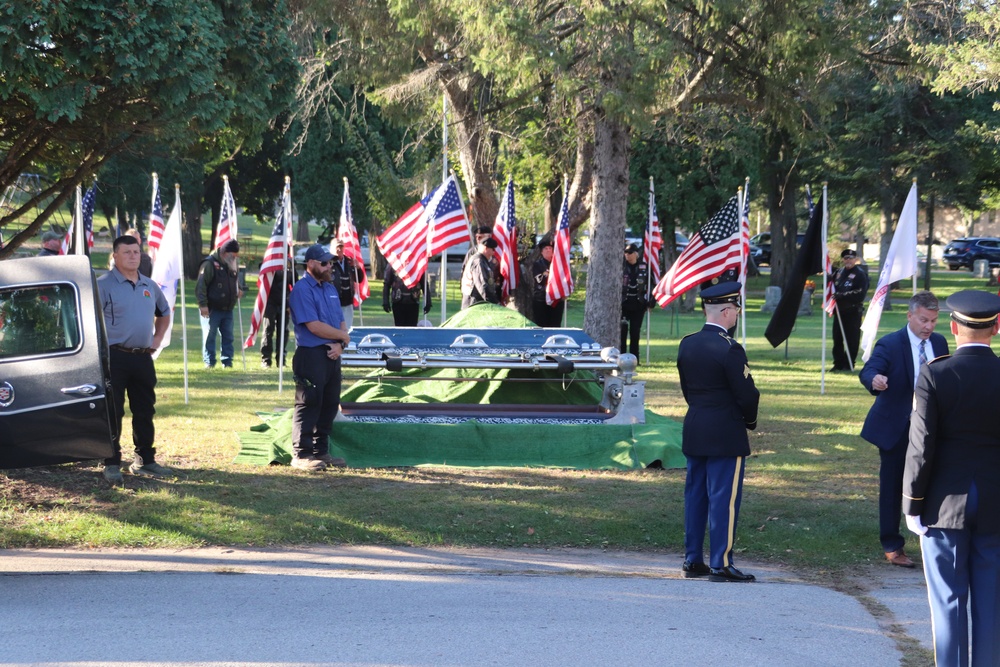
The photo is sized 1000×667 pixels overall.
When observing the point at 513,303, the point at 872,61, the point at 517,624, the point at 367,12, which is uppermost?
the point at 367,12

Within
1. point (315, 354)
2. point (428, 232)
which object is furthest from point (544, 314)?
point (315, 354)

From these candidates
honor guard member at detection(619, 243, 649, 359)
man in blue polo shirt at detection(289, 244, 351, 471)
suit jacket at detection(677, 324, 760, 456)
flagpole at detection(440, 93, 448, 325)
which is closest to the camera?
suit jacket at detection(677, 324, 760, 456)

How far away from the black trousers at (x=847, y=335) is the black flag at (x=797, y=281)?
3138 millimetres

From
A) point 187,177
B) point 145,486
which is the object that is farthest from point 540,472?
point 187,177

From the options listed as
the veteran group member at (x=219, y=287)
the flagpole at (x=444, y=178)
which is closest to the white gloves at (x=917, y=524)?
the flagpole at (x=444, y=178)

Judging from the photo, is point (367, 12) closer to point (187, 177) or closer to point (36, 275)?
point (36, 275)

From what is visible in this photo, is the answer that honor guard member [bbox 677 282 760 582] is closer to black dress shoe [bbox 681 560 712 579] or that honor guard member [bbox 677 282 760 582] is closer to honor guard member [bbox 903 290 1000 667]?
black dress shoe [bbox 681 560 712 579]

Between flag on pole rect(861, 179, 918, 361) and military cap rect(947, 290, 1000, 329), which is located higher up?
→ flag on pole rect(861, 179, 918, 361)

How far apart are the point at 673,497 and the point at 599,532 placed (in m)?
1.13

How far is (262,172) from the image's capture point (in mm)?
48375

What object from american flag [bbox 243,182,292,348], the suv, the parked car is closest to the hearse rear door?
american flag [bbox 243,182,292,348]

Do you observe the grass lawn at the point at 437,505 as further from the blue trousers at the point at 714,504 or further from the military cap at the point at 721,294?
the military cap at the point at 721,294

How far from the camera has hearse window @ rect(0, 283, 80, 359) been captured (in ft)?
22.9

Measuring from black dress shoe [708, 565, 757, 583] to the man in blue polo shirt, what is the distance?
4003 millimetres
